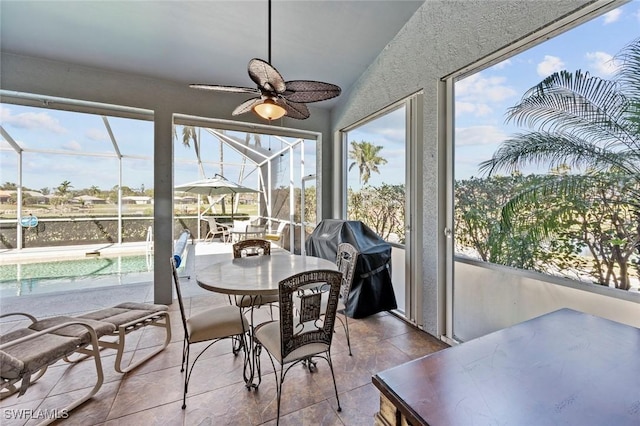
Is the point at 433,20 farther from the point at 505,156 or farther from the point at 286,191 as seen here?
the point at 286,191

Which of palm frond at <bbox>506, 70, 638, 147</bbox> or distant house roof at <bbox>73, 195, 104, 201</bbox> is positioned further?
distant house roof at <bbox>73, 195, 104, 201</bbox>

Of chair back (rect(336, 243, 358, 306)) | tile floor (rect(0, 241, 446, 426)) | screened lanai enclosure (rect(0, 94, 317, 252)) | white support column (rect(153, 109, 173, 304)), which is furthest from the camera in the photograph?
screened lanai enclosure (rect(0, 94, 317, 252))

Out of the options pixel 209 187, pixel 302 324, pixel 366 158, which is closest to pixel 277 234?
pixel 209 187

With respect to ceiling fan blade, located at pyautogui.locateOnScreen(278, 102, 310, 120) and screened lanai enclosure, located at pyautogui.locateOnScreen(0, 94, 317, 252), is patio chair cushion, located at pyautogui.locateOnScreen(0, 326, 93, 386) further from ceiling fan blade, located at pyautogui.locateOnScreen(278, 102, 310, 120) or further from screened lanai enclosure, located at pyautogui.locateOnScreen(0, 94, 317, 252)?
screened lanai enclosure, located at pyautogui.locateOnScreen(0, 94, 317, 252)

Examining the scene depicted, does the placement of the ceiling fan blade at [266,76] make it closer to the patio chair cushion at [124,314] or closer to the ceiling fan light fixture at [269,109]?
the ceiling fan light fixture at [269,109]

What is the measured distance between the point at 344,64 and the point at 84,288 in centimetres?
525

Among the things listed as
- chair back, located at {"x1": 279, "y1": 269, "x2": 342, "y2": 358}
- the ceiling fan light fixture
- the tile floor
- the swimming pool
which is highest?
the ceiling fan light fixture

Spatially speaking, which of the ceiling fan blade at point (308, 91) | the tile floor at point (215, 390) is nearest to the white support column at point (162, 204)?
the tile floor at point (215, 390)

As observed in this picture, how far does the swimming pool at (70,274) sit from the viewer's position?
168 inches

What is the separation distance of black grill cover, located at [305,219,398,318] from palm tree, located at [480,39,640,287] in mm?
1350

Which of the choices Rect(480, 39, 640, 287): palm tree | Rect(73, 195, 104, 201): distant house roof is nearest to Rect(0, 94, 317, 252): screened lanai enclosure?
Rect(73, 195, 104, 201): distant house roof

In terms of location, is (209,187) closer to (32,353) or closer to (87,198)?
(87,198)

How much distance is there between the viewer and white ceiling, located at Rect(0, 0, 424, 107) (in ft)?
8.32

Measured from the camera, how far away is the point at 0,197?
4.89 metres
